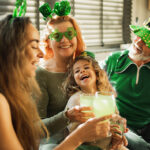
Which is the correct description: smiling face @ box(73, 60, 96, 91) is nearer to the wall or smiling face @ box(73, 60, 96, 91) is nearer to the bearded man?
the bearded man

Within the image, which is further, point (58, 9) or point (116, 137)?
point (58, 9)

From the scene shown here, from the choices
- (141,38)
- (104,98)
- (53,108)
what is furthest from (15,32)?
(141,38)

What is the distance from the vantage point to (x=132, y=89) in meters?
2.31

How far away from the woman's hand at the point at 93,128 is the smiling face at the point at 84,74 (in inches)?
18.6

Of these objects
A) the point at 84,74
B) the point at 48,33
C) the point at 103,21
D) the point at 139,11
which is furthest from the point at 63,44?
the point at 139,11

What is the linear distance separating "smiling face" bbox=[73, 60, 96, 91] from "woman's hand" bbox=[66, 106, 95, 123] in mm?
329

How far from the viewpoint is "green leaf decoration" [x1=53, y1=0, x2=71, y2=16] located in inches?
75.1

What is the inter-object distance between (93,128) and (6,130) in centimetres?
50

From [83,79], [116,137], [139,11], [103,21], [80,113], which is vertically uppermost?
[139,11]

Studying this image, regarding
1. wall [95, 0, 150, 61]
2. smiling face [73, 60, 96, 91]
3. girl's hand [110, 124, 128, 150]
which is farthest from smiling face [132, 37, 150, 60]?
wall [95, 0, 150, 61]

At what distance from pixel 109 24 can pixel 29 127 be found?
3.24 m

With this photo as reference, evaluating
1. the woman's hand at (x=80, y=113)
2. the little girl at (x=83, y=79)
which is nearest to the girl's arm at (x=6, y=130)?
the woman's hand at (x=80, y=113)

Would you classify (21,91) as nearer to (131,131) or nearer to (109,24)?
(131,131)

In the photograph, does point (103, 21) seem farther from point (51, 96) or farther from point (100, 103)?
point (100, 103)
